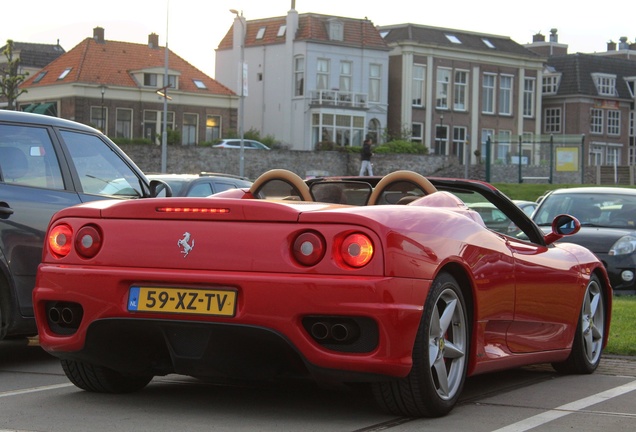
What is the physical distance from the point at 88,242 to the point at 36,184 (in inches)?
96.4

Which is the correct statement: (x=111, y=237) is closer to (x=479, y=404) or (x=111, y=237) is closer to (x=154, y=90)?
(x=479, y=404)

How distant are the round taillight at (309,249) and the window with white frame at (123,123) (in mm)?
71373

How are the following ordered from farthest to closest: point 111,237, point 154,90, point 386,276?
point 154,90 → point 111,237 → point 386,276

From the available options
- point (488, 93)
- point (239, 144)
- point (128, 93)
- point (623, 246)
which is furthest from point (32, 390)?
point (488, 93)

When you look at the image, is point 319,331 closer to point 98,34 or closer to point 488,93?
point 98,34

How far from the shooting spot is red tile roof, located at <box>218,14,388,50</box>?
80750 mm

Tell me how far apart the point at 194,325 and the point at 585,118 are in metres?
99.3

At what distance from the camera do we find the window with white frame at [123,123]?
75.8 metres

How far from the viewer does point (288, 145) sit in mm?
80688

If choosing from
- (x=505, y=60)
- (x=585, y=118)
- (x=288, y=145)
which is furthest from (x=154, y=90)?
(x=585, y=118)

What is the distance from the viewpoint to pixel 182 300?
5.57 meters

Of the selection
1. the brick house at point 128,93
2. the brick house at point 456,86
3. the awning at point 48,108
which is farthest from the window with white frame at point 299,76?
the awning at point 48,108

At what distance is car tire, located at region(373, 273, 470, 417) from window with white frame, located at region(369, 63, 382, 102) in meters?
78.1

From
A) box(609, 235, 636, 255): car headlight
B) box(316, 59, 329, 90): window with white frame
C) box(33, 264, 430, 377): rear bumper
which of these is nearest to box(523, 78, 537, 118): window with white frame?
box(316, 59, 329, 90): window with white frame
